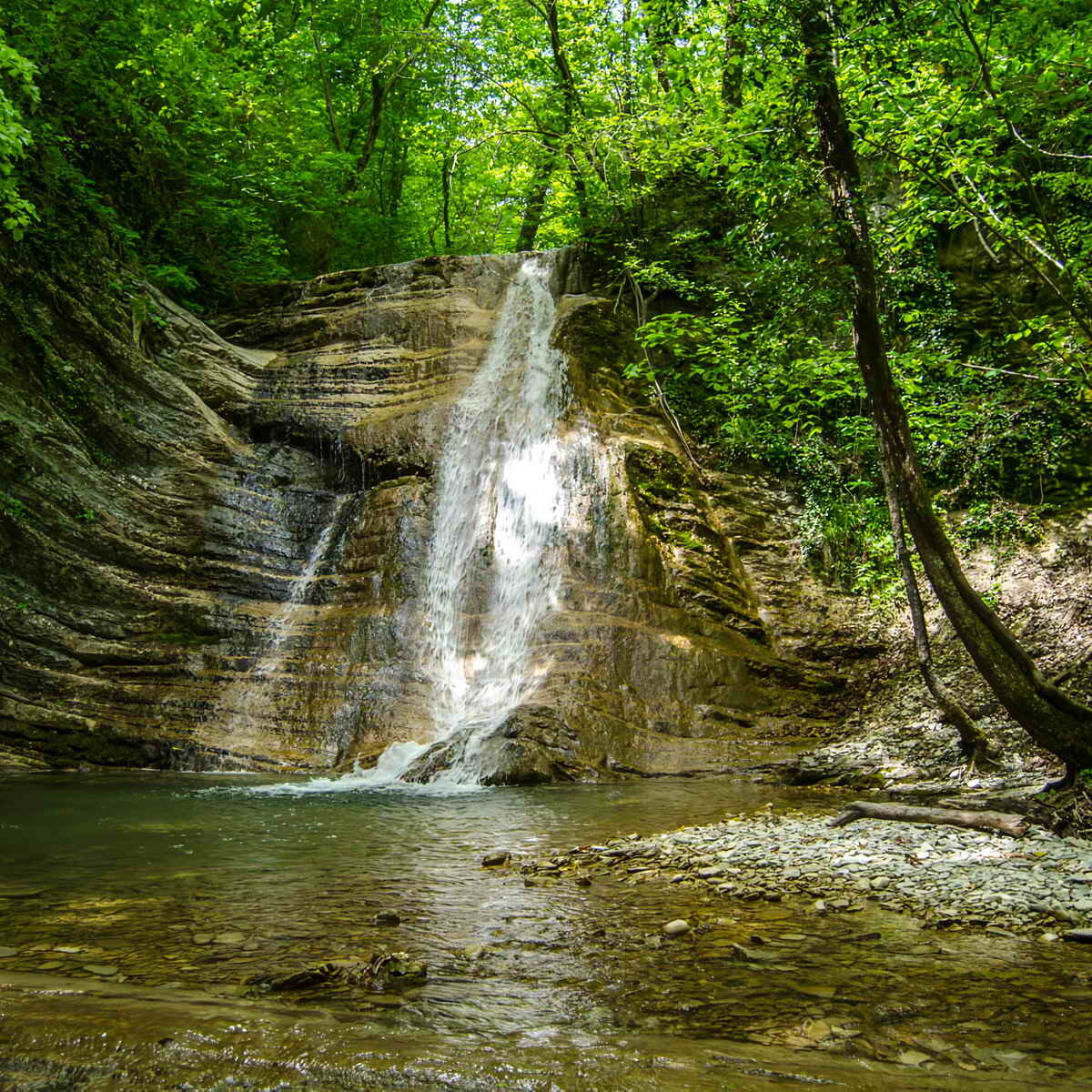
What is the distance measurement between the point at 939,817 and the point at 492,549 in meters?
7.74

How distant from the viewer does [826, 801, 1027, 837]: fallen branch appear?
5.32 m

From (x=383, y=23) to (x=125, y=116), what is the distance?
12194mm

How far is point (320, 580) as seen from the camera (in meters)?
12.4

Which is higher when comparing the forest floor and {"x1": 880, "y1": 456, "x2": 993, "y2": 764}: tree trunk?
{"x1": 880, "y1": 456, "x2": 993, "y2": 764}: tree trunk

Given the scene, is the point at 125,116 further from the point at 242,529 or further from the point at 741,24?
the point at 741,24

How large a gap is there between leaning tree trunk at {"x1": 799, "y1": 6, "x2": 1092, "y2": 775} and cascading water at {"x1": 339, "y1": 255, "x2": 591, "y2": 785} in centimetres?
520

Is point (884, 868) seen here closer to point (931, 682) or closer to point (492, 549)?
point (931, 682)

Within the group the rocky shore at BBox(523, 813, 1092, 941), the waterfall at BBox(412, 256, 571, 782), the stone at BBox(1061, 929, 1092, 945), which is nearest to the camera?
the stone at BBox(1061, 929, 1092, 945)

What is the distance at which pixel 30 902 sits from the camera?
4.33 m

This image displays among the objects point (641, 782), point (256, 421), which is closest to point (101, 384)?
point (256, 421)

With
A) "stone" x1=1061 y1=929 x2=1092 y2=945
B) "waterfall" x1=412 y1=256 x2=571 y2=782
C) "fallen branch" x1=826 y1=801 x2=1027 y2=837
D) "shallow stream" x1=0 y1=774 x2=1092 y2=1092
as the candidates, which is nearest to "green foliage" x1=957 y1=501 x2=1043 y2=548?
"waterfall" x1=412 y1=256 x2=571 y2=782

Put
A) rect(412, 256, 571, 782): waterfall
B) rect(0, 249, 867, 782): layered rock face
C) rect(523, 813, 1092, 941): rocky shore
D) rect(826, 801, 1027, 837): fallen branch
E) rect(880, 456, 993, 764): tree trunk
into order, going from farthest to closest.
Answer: rect(412, 256, 571, 782): waterfall < rect(0, 249, 867, 782): layered rock face < rect(880, 456, 993, 764): tree trunk < rect(826, 801, 1027, 837): fallen branch < rect(523, 813, 1092, 941): rocky shore

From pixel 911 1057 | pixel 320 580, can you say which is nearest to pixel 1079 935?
pixel 911 1057

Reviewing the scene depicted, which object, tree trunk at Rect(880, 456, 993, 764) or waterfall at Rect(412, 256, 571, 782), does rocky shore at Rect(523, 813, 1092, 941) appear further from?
waterfall at Rect(412, 256, 571, 782)
